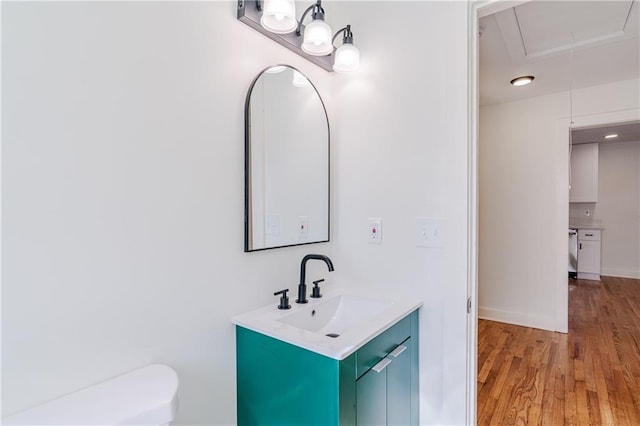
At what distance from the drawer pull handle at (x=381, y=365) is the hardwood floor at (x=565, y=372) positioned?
1.15 metres

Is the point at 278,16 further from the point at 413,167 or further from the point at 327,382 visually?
the point at 327,382

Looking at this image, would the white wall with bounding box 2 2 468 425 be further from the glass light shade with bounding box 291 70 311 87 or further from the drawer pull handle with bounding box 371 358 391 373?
the drawer pull handle with bounding box 371 358 391 373

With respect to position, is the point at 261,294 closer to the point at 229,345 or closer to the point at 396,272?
the point at 229,345

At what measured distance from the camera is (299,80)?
5.21 ft

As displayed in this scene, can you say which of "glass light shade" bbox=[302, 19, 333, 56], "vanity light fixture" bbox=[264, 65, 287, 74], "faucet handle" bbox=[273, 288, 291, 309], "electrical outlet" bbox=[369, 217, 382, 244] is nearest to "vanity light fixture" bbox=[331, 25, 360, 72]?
"glass light shade" bbox=[302, 19, 333, 56]

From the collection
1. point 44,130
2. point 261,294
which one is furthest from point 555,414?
point 44,130

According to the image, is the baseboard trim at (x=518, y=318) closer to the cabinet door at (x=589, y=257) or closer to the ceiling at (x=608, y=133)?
the ceiling at (x=608, y=133)

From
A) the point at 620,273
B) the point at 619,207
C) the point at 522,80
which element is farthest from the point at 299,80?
the point at 620,273

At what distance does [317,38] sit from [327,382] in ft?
4.36

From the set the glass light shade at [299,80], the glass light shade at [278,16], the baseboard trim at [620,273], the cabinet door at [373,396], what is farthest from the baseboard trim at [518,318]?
the glass light shade at [278,16]

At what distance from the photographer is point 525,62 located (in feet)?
8.30

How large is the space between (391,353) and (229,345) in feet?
2.07

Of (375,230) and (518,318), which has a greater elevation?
(375,230)

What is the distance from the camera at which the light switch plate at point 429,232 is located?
4.74 ft
